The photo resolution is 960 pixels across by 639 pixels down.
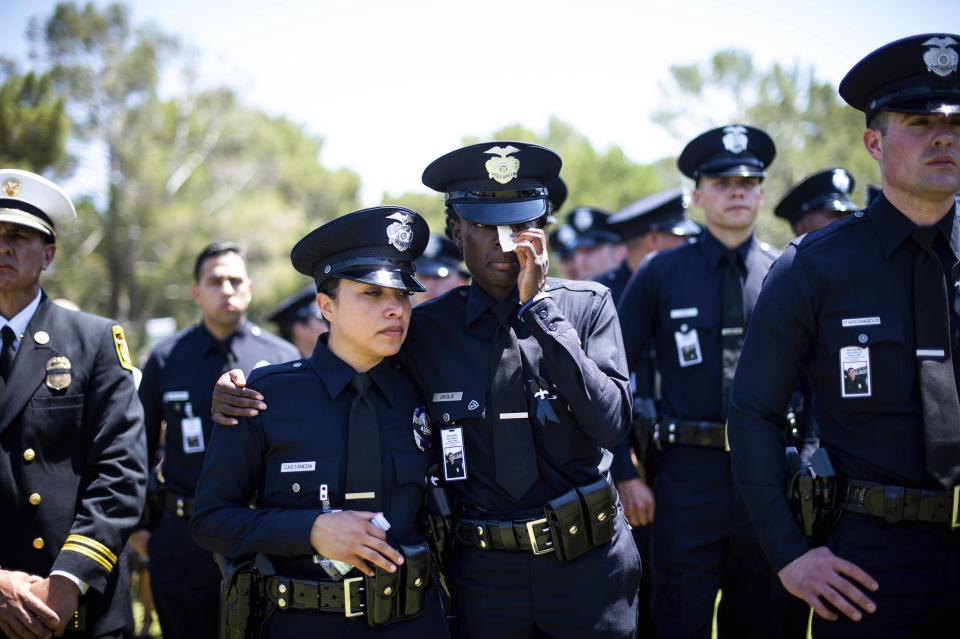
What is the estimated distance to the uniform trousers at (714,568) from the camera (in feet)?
12.7

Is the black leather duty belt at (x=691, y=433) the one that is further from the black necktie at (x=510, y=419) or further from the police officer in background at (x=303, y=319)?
the police officer in background at (x=303, y=319)

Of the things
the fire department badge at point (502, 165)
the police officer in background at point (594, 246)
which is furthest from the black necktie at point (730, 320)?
the police officer in background at point (594, 246)

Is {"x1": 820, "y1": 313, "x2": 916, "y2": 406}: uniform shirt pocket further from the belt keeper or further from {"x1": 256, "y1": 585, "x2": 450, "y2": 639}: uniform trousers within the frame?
{"x1": 256, "y1": 585, "x2": 450, "y2": 639}: uniform trousers

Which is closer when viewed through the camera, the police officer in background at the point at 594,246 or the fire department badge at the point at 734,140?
the fire department badge at the point at 734,140

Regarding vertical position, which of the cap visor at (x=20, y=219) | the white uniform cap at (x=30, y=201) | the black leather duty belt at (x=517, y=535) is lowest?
the black leather duty belt at (x=517, y=535)

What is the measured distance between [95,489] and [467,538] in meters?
1.74

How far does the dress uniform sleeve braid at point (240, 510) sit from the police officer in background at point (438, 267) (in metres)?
3.89

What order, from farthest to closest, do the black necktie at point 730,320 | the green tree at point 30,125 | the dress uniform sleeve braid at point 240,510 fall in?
the green tree at point 30,125 < the black necktie at point 730,320 < the dress uniform sleeve braid at point 240,510

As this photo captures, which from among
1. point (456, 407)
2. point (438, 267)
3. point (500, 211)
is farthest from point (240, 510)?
point (438, 267)

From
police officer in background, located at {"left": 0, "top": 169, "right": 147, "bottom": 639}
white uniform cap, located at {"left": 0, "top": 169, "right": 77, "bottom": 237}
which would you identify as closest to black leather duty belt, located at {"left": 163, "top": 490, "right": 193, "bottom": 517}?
police officer in background, located at {"left": 0, "top": 169, "right": 147, "bottom": 639}

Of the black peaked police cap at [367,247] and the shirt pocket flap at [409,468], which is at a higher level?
the black peaked police cap at [367,247]

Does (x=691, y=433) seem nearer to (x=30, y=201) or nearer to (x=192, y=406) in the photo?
(x=192, y=406)

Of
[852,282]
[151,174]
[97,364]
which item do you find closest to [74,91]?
[151,174]

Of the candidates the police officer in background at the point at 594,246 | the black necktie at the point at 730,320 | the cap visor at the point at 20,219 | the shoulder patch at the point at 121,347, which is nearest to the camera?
the cap visor at the point at 20,219
